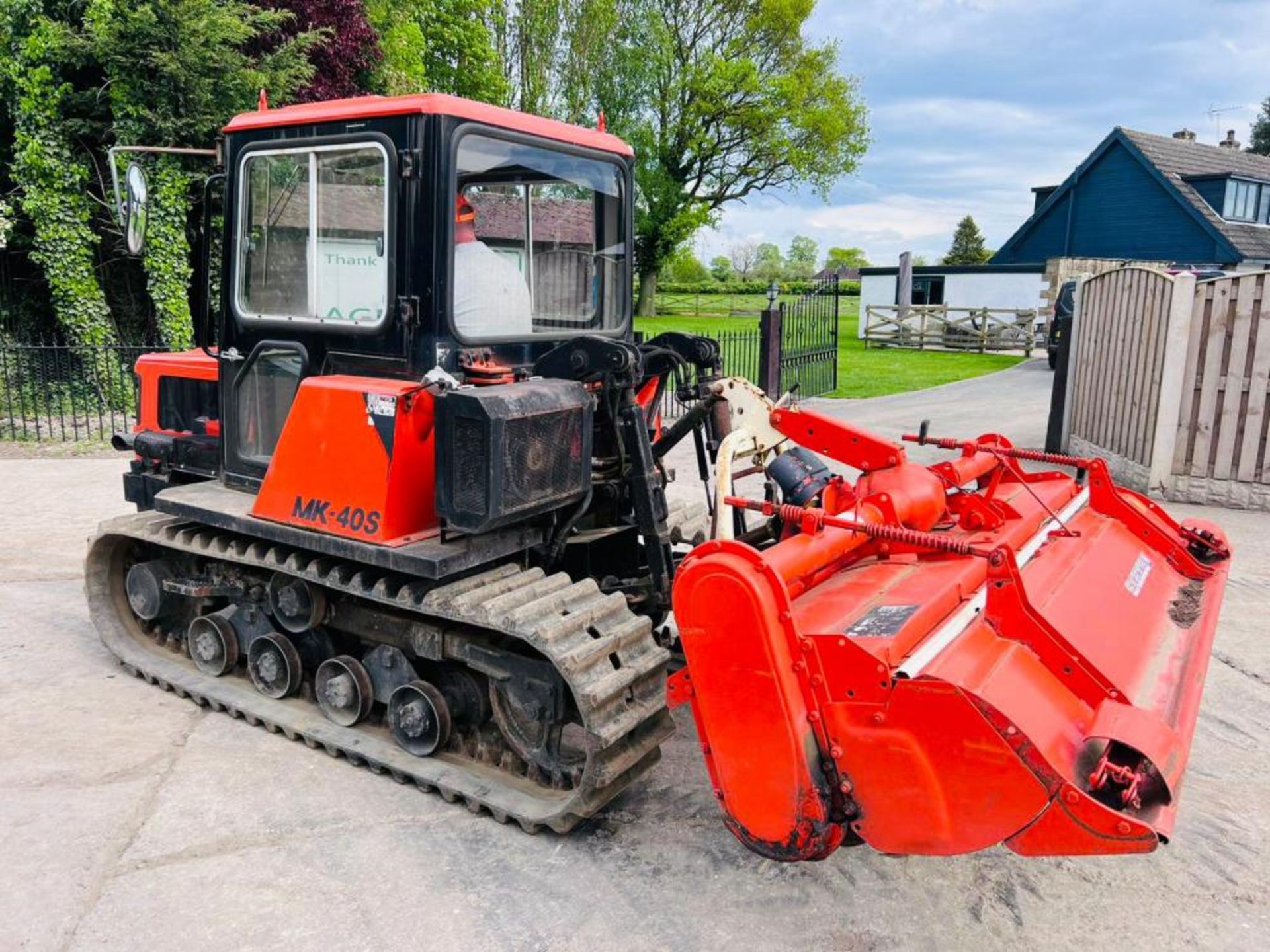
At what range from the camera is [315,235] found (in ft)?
13.6

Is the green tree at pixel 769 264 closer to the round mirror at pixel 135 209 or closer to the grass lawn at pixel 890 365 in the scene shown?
the grass lawn at pixel 890 365

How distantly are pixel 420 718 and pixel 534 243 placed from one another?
2.08 meters

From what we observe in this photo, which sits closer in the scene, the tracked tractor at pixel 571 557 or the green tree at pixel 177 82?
the tracked tractor at pixel 571 557

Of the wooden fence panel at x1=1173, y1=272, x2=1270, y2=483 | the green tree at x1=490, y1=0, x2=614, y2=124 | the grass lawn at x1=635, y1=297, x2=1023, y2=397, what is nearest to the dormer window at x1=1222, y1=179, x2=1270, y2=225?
the grass lawn at x1=635, y1=297, x2=1023, y2=397

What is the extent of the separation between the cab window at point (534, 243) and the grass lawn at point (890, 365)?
9.14m

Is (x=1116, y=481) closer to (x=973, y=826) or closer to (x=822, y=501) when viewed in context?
(x=822, y=501)

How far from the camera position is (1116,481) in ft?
31.6

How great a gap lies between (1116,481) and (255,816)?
27.8 ft

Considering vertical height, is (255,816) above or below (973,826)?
below

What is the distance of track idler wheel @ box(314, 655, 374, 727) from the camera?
14.1ft

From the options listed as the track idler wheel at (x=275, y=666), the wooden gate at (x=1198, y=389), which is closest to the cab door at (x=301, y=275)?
the track idler wheel at (x=275, y=666)

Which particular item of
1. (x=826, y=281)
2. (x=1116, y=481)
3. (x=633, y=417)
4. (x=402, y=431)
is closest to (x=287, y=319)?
(x=402, y=431)

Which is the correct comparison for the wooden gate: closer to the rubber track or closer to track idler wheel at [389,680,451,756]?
the rubber track

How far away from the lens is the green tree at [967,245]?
48219 mm
